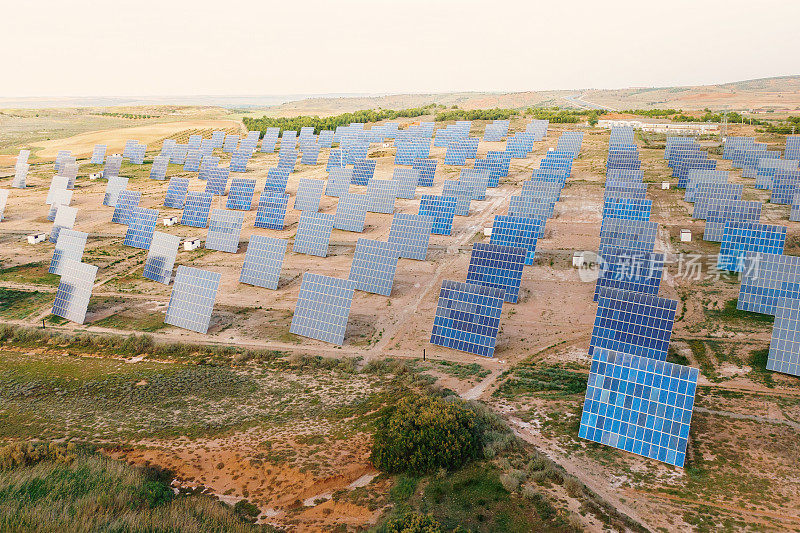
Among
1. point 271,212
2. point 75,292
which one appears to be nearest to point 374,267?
point 271,212

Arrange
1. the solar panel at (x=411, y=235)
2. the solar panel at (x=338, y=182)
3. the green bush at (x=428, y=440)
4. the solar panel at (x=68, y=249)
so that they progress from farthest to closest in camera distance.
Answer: the solar panel at (x=338, y=182) < the solar panel at (x=411, y=235) < the solar panel at (x=68, y=249) < the green bush at (x=428, y=440)

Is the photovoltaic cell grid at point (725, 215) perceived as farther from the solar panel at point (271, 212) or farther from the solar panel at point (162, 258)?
the solar panel at point (162, 258)

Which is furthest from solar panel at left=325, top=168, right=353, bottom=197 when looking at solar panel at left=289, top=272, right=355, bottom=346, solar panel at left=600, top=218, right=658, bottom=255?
Answer: solar panel at left=600, top=218, right=658, bottom=255

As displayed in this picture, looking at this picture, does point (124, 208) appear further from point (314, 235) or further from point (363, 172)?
point (363, 172)

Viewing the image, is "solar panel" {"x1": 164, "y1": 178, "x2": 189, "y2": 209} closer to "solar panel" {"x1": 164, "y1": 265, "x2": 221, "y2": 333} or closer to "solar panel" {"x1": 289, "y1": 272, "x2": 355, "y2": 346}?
"solar panel" {"x1": 164, "y1": 265, "x2": 221, "y2": 333}

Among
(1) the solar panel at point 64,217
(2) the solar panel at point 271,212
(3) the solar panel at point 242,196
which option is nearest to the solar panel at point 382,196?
(2) the solar panel at point 271,212
